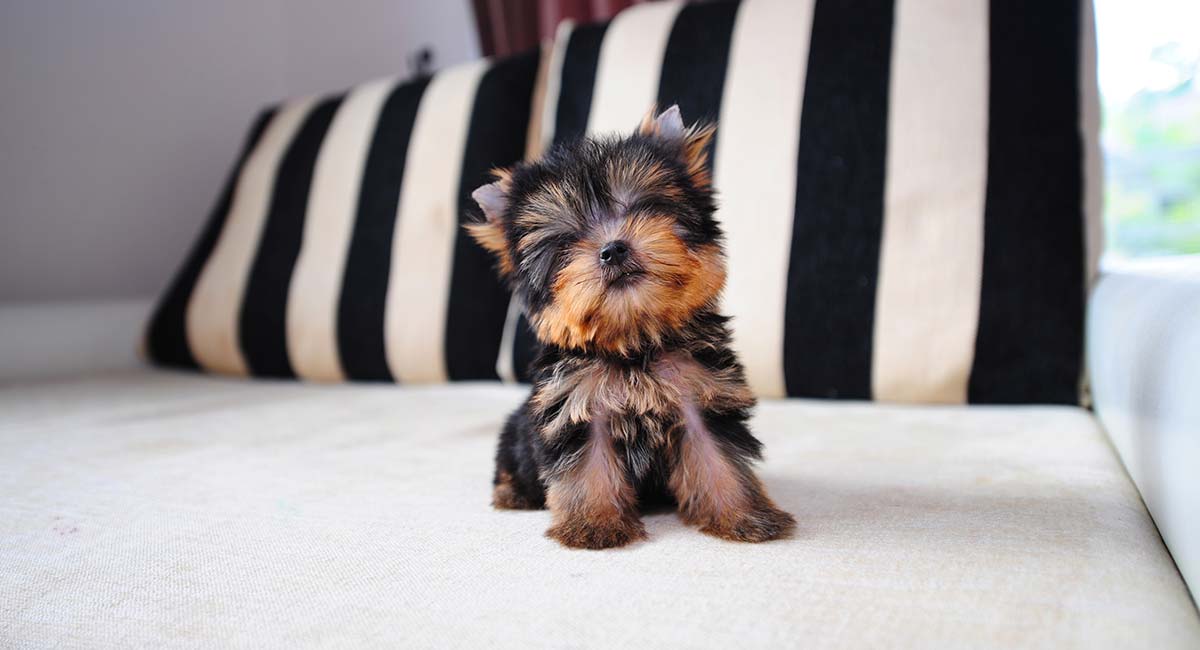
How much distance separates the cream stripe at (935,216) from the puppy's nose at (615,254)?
89 centimetres

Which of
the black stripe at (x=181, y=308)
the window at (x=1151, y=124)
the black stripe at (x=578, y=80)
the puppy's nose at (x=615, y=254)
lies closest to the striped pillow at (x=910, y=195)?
the black stripe at (x=578, y=80)

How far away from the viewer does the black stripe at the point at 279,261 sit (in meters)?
2.33

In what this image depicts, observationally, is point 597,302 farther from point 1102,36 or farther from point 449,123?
point 1102,36

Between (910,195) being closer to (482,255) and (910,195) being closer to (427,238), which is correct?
(482,255)

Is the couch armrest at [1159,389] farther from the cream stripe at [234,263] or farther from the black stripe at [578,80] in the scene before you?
the cream stripe at [234,263]

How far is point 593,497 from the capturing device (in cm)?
104

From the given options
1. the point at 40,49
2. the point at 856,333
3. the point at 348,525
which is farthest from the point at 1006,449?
the point at 40,49

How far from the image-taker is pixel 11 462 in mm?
1442

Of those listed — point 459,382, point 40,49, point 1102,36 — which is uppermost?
point 40,49

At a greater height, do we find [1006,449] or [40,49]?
[40,49]

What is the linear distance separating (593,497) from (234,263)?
1788mm

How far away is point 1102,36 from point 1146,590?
2429 millimetres

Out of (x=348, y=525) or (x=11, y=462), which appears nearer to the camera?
(x=348, y=525)

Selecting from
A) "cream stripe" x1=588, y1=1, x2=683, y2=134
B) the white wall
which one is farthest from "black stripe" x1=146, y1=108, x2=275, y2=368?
"cream stripe" x1=588, y1=1, x2=683, y2=134
